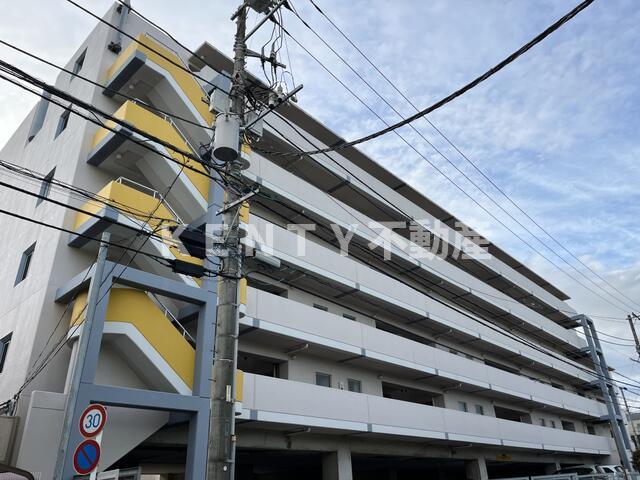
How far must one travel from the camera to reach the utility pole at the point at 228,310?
655 cm

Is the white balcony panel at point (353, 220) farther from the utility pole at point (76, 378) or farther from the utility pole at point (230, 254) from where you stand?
the utility pole at point (76, 378)

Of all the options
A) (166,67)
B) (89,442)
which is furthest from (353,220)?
(89,442)

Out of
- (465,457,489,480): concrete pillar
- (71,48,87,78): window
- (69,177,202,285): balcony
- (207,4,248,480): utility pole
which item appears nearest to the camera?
(207,4,248,480): utility pole

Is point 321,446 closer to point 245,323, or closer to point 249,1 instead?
point 245,323

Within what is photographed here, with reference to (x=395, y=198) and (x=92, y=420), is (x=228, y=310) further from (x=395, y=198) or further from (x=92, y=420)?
(x=395, y=198)

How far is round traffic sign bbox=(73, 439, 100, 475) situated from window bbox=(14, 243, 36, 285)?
31.7 ft

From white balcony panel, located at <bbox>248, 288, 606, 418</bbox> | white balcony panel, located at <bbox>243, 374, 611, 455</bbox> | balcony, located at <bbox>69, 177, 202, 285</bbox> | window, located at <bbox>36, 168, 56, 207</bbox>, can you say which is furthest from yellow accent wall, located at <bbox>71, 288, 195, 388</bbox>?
window, located at <bbox>36, 168, 56, 207</bbox>

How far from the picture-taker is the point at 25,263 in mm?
15266

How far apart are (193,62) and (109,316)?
12.4m

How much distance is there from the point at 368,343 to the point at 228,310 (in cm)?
1186

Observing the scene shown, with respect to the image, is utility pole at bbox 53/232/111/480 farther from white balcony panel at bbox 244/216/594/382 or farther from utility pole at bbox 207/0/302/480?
white balcony panel at bbox 244/216/594/382

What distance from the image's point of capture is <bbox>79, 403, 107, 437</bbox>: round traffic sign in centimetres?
713

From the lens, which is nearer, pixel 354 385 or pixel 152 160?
pixel 152 160

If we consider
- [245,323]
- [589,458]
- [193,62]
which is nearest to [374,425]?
[245,323]
